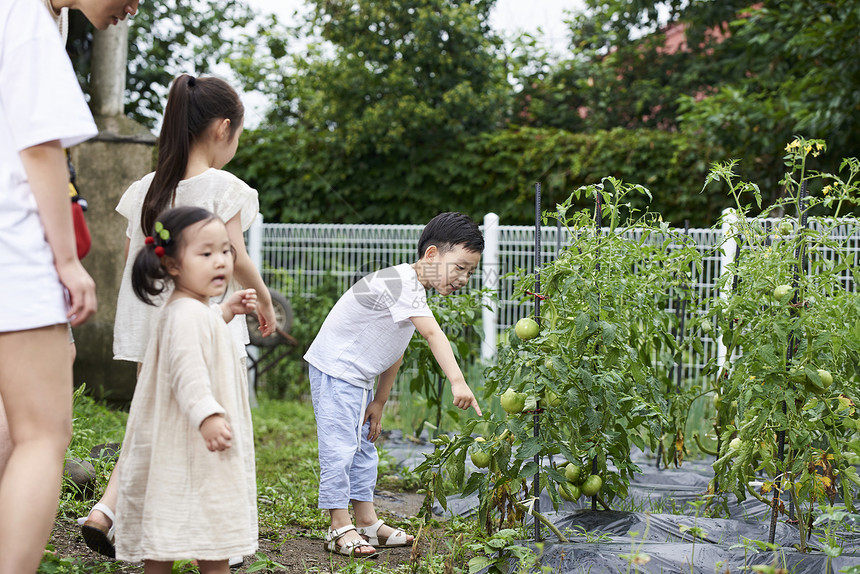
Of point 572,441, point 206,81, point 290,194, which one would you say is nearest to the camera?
point 206,81

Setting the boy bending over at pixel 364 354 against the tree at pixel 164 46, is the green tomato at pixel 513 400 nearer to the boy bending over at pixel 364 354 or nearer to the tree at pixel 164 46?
the boy bending over at pixel 364 354

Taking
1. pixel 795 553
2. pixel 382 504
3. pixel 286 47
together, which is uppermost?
pixel 286 47

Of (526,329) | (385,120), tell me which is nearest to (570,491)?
(526,329)

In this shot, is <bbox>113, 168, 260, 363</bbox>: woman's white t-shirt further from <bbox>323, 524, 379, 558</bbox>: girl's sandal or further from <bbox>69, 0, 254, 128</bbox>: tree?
<bbox>69, 0, 254, 128</bbox>: tree

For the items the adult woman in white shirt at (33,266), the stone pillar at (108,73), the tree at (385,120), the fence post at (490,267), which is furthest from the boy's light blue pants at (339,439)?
the tree at (385,120)

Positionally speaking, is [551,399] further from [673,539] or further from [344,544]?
[344,544]

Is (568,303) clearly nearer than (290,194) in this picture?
Yes

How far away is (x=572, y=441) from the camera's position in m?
2.39

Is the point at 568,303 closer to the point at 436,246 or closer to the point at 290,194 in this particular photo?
the point at 436,246

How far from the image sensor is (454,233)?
8.86ft

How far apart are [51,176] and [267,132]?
24.6 ft

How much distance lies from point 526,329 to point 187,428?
1097 mm

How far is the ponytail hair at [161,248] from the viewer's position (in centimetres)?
175

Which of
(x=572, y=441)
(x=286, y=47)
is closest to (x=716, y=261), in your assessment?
(x=572, y=441)
